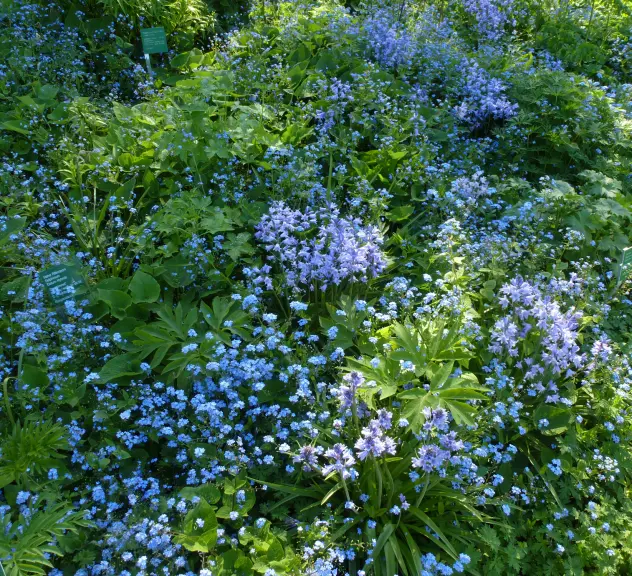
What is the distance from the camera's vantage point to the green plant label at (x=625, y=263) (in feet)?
11.1

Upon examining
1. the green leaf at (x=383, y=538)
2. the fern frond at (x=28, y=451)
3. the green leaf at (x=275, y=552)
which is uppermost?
the green leaf at (x=383, y=538)

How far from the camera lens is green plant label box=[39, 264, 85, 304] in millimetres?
3160

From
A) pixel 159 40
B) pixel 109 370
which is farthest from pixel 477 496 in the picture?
pixel 159 40

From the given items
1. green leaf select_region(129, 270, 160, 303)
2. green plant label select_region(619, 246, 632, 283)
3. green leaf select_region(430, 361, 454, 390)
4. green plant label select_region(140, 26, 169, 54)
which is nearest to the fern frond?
green leaf select_region(129, 270, 160, 303)

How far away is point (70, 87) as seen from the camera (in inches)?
225

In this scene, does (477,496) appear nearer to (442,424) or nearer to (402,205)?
(442,424)

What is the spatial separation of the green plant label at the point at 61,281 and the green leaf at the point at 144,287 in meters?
0.32

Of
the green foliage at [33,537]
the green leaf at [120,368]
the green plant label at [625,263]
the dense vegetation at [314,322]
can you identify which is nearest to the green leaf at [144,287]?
the dense vegetation at [314,322]

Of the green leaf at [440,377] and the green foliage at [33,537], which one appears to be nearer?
the green foliage at [33,537]

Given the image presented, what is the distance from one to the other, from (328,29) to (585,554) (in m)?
5.76

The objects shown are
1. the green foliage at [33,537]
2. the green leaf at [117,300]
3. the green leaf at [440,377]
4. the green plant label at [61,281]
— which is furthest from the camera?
the green leaf at [117,300]

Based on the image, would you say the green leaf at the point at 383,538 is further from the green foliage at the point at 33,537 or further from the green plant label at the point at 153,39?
the green plant label at the point at 153,39

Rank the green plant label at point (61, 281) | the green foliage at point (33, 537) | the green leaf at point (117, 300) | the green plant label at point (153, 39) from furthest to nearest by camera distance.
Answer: the green plant label at point (153, 39), the green leaf at point (117, 300), the green plant label at point (61, 281), the green foliage at point (33, 537)

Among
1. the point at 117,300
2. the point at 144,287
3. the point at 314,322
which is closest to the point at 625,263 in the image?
the point at 314,322
